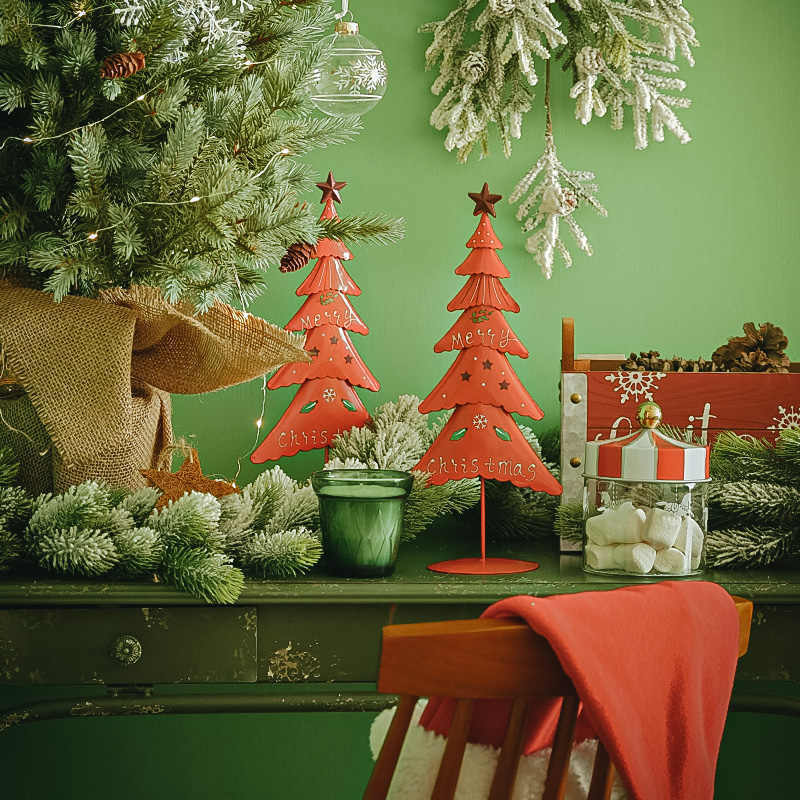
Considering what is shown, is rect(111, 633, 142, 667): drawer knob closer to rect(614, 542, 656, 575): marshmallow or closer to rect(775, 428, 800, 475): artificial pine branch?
rect(614, 542, 656, 575): marshmallow

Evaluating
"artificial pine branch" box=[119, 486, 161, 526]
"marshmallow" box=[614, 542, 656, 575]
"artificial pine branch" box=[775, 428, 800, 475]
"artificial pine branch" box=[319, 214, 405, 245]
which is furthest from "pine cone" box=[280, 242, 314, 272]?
"artificial pine branch" box=[775, 428, 800, 475]

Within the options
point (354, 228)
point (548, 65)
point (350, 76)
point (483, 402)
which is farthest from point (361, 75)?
point (483, 402)

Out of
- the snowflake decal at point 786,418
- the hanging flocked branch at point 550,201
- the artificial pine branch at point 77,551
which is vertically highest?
the hanging flocked branch at point 550,201

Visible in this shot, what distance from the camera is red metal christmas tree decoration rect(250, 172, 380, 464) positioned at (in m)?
1.36

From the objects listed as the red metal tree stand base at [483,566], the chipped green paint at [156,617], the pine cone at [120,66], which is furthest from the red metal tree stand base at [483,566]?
the pine cone at [120,66]

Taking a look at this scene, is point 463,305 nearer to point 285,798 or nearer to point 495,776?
point 495,776

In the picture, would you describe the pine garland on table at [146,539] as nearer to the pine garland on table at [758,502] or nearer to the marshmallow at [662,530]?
the marshmallow at [662,530]

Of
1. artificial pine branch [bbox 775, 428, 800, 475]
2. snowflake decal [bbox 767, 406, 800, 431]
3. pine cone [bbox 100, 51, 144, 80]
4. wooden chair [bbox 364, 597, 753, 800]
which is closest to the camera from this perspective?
wooden chair [bbox 364, 597, 753, 800]

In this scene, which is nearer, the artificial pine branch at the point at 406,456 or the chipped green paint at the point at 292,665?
the chipped green paint at the point at 292,665

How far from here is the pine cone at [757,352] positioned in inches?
48.6

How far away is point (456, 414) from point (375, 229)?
266 millimetres

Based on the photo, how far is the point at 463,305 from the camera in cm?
119

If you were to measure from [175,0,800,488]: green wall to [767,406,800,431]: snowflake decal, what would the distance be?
1.26 feet

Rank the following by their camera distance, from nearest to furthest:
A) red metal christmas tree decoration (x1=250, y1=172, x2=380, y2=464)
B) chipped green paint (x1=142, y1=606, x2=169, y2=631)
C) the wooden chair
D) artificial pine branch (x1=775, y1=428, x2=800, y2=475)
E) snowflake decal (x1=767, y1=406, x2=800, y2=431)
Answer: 1. the wooden chair
2. chipped green paint (x1=142, y1=606, x2=169, y2=631)
3. artificial pine branch (x1=775, y1=428, x2=800, y2=475)
4. snowflake decal (x1=767, y1=406, x2=800, y2=431)
5. red metal christmas tree decoration (x1=250, y1=172, x2=380, y2=464)
